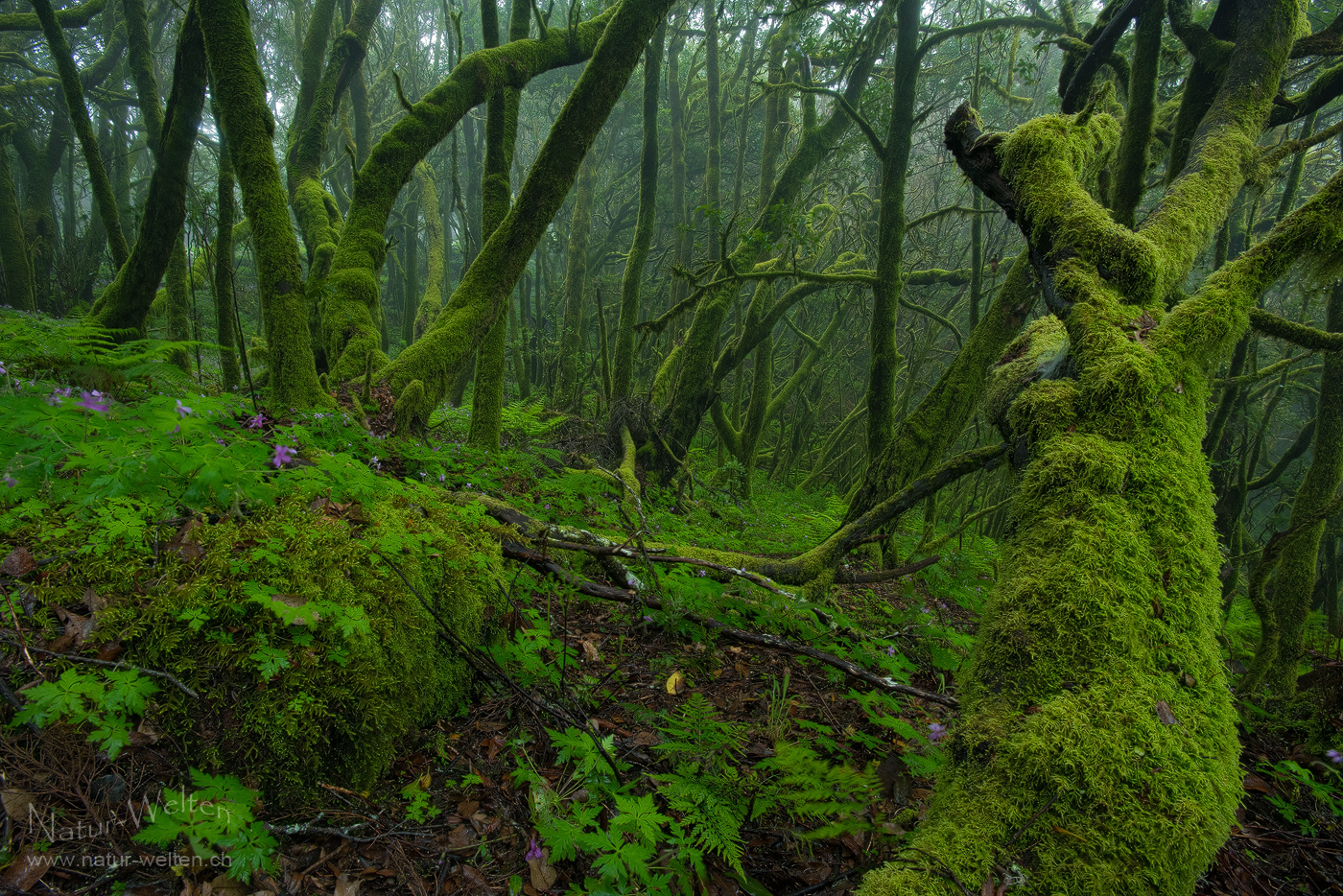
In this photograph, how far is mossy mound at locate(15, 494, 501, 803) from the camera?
1.43 m

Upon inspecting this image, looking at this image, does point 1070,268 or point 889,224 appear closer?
point 1070,268

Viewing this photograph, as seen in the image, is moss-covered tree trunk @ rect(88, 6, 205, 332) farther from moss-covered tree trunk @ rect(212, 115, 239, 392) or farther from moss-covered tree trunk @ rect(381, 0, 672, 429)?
moss-covered tree trunk @ rect(381, 0, 672, 429)

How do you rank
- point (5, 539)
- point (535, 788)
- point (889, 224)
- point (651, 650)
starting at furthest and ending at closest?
point (889, 224) → point (651, 650) → point (535, 788) → point (5, 539)

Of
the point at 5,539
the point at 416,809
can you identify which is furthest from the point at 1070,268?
the point at 5,539

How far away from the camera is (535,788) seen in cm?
167

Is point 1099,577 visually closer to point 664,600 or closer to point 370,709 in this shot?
point 664,600

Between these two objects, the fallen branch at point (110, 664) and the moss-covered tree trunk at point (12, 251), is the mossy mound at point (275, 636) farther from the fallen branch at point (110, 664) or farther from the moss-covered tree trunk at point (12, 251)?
the moss-covered tree trunk at point (12, 251)

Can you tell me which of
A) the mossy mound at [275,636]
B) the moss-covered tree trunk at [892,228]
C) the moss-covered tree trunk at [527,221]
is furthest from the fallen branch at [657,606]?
the moss-covered tree trunk at [892,228]

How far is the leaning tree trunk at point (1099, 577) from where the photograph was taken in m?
1.11

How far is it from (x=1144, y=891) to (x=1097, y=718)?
310 mm

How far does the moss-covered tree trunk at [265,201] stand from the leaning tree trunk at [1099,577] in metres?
4.37

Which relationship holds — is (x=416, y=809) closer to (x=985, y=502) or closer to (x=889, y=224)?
(x=889, y=224)

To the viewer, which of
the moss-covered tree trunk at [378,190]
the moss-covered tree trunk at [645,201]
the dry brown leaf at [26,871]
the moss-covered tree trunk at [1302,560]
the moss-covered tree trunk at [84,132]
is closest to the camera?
the dry brown leaf at [26,871]

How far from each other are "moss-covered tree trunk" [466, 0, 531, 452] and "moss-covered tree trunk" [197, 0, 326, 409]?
1.67 meters
